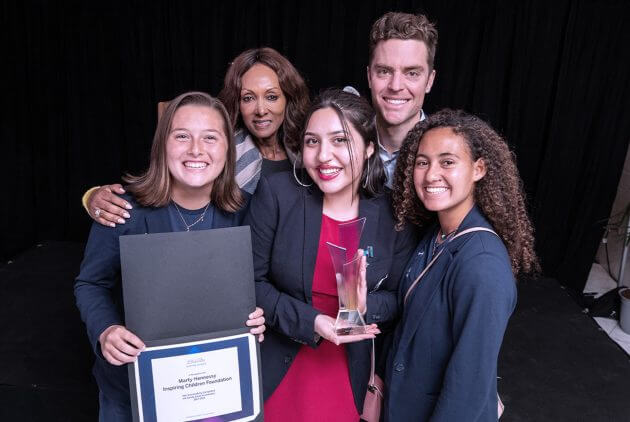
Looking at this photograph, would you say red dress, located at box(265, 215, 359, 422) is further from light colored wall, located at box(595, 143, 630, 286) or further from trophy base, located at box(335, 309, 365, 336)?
light colored wall, located at box(595, 143, 630, 286)

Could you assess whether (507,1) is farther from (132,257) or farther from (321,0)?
(132,257)

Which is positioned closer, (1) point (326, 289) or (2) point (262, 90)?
(1) point (326, 289)

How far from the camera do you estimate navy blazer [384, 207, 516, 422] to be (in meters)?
1.17

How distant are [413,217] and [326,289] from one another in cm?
36

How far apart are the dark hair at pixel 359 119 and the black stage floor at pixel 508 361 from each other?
147cm

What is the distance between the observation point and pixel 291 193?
5.00ft

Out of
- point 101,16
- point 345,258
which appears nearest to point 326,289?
point 345,258

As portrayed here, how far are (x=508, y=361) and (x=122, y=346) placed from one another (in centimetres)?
229

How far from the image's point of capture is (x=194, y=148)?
1.44 metres

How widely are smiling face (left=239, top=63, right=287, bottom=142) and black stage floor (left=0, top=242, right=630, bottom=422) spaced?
1531 mm

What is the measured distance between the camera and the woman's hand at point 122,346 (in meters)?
1.15

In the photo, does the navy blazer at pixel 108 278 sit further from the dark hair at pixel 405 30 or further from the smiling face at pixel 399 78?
the dark hair at pixel 405 30

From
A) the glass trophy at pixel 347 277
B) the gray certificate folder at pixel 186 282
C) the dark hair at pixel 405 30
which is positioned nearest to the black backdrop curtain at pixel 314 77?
the dark hair at pixel 405 30

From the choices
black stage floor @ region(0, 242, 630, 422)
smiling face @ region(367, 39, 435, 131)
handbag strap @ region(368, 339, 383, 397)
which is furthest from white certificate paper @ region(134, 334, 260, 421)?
black stage floor @ region(0, 242, 630, 422)
